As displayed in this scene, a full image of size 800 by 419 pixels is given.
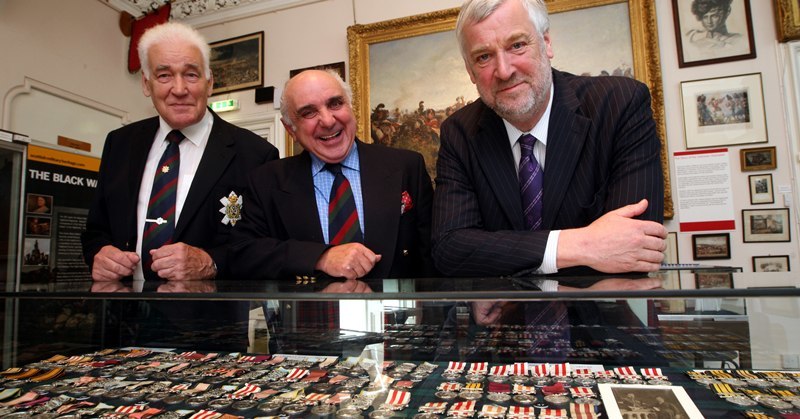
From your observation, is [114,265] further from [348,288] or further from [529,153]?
[529,153]

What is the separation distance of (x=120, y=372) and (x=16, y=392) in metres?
0.19

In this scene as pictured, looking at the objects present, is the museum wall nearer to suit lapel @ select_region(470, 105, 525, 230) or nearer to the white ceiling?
the white ceiling

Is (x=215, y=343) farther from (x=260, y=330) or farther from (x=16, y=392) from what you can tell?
(x=16, y=392)

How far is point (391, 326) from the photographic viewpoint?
3.46 ft

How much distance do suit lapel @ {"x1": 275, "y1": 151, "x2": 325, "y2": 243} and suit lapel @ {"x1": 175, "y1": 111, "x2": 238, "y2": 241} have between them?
0.32m

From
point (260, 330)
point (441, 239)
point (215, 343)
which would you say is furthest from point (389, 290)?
point (441, 239)

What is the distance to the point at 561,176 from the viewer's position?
175cm

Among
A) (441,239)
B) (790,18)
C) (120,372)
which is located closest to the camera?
(120,372)

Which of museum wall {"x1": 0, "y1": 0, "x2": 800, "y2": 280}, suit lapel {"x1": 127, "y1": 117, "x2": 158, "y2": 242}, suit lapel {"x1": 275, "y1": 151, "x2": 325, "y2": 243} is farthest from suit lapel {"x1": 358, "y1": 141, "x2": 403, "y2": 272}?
museum wall {"x1": 0, "y1": 0, "x2": 800, "y2": 280}

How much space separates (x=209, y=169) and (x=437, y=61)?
3.59 metres

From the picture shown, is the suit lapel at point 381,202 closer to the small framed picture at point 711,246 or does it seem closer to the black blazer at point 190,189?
the black blazer at point 190,189

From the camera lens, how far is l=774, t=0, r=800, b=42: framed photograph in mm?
4180

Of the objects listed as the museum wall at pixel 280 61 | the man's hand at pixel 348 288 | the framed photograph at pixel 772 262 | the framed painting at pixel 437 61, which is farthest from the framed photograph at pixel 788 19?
the man's hand at pixel 348 288

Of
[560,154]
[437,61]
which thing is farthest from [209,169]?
[437,61]
